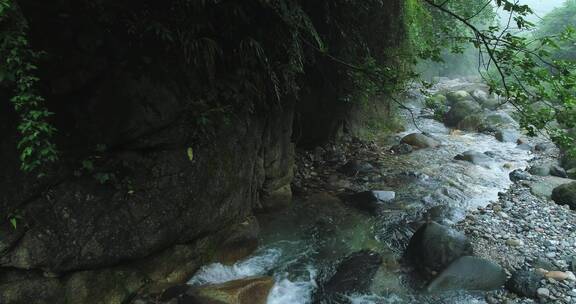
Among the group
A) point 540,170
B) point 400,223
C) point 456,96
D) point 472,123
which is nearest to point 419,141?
point 540,170

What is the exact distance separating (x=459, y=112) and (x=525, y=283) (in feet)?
38.2

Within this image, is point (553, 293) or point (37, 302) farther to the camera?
point (553, 293)

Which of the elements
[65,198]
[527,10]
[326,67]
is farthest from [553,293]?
[65,198]

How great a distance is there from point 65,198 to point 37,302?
99cm

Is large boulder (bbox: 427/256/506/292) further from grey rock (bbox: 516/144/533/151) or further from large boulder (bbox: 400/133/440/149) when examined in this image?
grey rock (bbox: 516/144/533/151)

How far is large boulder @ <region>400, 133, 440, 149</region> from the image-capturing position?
432 inches

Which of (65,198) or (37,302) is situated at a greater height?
(65,198)

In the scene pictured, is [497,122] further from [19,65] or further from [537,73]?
[19,65]

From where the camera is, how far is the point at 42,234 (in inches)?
134

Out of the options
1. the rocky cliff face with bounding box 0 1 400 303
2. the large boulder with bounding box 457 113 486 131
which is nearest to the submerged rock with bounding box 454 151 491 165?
the large boulder with bounding box 457 113 486 131

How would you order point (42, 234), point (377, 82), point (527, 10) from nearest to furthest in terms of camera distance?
point (42, 234)
point (527, 10)
point (377, 82)

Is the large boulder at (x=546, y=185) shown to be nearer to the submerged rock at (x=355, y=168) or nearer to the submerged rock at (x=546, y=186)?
the submerged rock at (x=546, y=186)

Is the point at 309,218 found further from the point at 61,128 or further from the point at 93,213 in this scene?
the point at 61,128

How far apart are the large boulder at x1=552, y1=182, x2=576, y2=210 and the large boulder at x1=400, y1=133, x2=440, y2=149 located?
374cm
